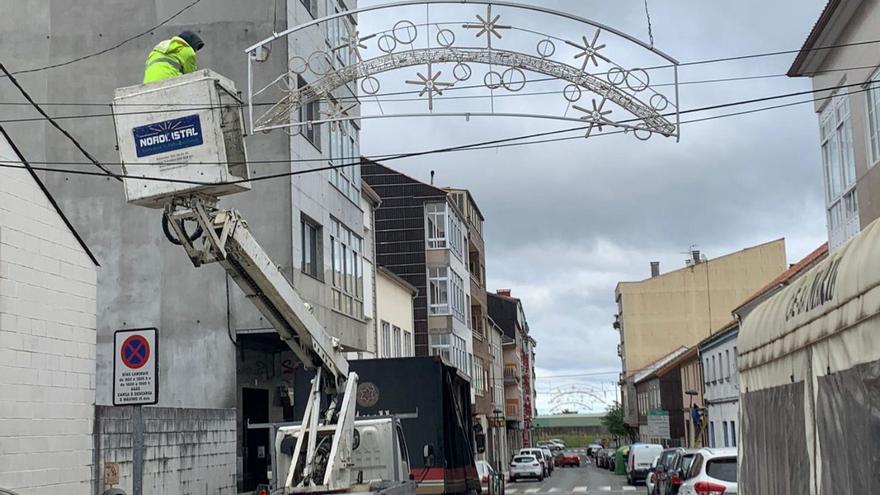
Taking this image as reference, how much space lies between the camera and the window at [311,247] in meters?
23.6

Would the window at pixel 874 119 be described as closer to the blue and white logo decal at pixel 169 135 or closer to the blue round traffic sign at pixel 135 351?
the blue and white logo decal at pixel 169 135

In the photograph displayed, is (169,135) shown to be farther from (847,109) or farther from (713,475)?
(847,109)

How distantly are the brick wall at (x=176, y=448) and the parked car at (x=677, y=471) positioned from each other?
938 centimetres

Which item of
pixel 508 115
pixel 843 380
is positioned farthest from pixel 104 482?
pixel 843 380

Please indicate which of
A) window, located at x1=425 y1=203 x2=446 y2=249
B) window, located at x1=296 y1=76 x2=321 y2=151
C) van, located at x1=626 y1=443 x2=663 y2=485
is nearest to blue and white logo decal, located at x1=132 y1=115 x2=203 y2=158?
window, located at x1=296 y1=76 x2=321 y2=151

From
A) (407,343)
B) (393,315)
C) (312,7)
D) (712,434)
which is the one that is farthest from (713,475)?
(712,434)

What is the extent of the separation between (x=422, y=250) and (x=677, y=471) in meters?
29.7

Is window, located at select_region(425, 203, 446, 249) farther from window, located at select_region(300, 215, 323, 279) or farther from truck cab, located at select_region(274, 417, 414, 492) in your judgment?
truck cab, located at select_region(274, 417, 414, 492)

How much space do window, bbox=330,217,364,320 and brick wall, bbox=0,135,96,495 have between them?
11365mm

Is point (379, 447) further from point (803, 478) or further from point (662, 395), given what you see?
point (662, 395)

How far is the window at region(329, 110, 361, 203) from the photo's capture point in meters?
26.1

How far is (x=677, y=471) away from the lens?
23.2 meters

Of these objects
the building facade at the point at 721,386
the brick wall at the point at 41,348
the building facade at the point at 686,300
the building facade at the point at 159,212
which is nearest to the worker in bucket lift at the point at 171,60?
the brick wall at the point at 41,348

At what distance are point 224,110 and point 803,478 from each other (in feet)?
21.3
